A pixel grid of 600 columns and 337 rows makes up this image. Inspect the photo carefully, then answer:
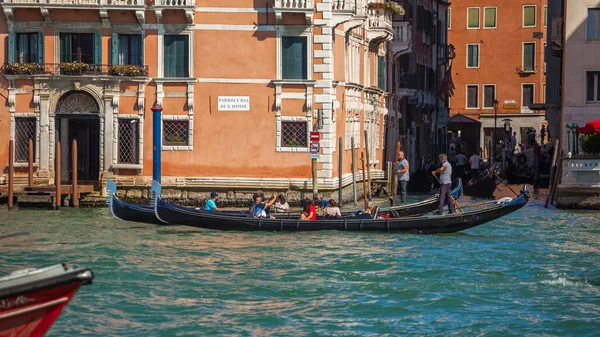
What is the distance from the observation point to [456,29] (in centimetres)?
5700

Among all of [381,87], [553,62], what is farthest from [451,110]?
[381,87]

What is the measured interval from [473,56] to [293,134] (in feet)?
98.7

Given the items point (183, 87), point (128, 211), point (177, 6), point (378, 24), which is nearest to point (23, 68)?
point (183, 87)

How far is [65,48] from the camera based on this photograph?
27.9 m

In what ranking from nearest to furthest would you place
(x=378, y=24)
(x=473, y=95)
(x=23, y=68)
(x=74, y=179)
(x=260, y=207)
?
(x=260, y=207) < (x=74, y=179) < (x=23, y=68) < (x=378, y=24) < (x=473, y=95)

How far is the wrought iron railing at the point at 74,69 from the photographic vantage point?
1083 inches

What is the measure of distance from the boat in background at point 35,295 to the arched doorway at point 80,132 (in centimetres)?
1760

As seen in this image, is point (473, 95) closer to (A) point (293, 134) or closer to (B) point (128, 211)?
(A) point (293, 134)

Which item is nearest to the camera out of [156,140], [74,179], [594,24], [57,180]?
[57,180]

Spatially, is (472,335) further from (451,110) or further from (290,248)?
(451,110)

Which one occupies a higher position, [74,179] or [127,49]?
[127,49]

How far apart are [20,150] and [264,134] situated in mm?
5408

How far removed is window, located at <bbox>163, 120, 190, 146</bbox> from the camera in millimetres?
27922

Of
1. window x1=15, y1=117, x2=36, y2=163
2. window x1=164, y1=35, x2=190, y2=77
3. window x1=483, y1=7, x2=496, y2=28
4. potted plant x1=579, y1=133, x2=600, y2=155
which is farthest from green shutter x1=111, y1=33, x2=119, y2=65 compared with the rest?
window x1=483, y1=7, x2=496, y2=28
